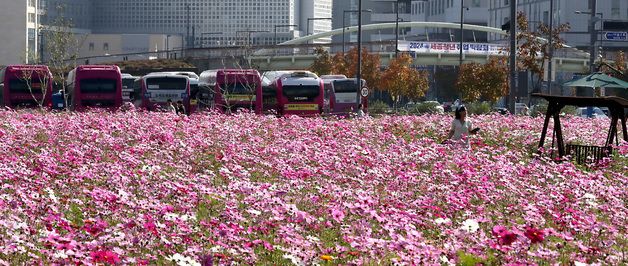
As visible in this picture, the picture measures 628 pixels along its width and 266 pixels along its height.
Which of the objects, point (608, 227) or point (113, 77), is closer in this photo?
point (608, 227)

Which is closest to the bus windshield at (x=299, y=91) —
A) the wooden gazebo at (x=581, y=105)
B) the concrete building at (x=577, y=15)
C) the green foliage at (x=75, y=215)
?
the wooden gazebo at (x=581, y=105)

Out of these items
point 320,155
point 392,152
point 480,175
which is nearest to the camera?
point 480,175

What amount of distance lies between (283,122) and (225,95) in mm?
22377

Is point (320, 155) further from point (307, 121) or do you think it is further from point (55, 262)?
point (307, 121)

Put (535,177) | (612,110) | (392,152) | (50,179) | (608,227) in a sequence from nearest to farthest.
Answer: (608,227) → (50,179) → (535,177) → (392,152) → (612,110)

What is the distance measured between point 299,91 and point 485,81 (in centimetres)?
2118

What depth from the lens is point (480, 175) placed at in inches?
615

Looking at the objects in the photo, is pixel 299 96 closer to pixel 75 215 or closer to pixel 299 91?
pixel 299 91

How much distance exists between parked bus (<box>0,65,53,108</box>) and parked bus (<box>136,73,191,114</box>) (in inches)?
261

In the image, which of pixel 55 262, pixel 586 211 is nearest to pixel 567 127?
pixel 586 211

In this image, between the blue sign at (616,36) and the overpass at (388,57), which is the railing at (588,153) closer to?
the overpass at (388,57)

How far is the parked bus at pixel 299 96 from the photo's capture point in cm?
5638

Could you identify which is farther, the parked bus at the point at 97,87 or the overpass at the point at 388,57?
the overpass at the point at 388,57

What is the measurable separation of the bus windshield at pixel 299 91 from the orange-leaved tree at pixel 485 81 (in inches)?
734
